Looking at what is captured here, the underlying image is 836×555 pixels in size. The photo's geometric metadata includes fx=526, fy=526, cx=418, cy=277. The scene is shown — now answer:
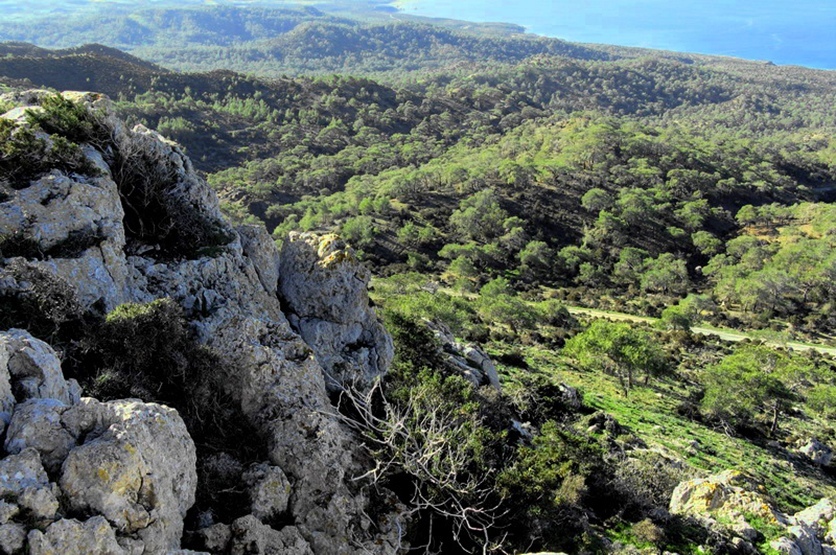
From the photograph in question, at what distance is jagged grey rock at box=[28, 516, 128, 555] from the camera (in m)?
4.84

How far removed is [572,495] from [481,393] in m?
5.96

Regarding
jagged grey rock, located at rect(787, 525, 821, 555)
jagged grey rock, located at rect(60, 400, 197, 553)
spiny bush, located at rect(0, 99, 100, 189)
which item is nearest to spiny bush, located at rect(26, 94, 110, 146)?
spiny bush, located at rect(0, 99, 100, 189)

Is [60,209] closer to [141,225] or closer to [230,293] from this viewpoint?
[141,225]

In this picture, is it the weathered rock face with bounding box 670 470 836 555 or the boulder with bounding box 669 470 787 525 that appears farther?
the boulder with bounding box 669 470 787 525

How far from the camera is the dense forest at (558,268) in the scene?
12.6 metres

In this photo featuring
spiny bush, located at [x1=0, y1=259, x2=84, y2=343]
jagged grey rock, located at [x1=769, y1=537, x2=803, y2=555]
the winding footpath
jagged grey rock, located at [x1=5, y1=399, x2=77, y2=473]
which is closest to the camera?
jagged grey rock, located at [x1=5, y1=399, x2=77, y2=473]

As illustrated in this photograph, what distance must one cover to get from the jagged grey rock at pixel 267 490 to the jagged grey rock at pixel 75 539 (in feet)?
7.16

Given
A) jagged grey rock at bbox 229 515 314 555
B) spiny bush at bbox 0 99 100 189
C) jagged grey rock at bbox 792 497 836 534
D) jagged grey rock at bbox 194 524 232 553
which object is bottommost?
jagged grey rock at bbox 792 497 836 534

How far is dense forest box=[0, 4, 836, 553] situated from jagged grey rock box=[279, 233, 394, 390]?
1200mm

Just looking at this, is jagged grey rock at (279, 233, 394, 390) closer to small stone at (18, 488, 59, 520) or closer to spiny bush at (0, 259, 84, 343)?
spiny bush at (0, 259, 84, 343)

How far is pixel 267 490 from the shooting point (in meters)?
7.48

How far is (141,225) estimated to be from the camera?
11.4 m

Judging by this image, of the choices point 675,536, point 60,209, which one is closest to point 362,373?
point 60,209

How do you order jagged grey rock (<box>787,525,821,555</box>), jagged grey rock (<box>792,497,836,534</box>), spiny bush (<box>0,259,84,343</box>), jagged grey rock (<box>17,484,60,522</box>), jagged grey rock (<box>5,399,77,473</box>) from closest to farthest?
jagged grey rock (<box>17,484,60,522</box>) < jagged grey rock (<box>5,399,77,473</box>) < spiny bush (<box>0,259,84,343</box>) < jagged grey rock (<box>787,525,821,555</box>) < jagged grey rock (<box>792,497,836,534</box>)
